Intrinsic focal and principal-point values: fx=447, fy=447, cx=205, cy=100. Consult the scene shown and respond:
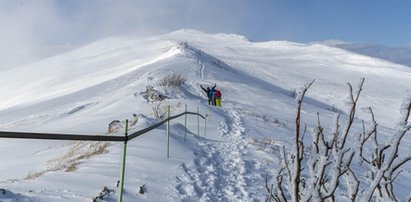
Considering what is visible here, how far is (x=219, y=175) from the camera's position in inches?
273

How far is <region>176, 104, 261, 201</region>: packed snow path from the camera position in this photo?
19.2ft

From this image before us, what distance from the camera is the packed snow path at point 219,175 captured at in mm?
5855

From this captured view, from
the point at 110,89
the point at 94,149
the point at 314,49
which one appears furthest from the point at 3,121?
the point at 314,49

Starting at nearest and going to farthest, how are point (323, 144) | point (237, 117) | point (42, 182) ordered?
point (323, 144) < point (42, 182) < point (237, 117)

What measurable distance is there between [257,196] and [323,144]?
405 centimetres

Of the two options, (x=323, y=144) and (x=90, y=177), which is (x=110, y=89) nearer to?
(x=90, y=177)

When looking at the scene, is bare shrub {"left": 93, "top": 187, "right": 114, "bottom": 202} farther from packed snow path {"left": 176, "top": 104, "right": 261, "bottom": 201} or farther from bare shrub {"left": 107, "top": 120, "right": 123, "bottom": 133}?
bare shrub {"left": 107, "top": 120, "right": 123, "bottom": 133}

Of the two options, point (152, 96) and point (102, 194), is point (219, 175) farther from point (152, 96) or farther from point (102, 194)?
point (152, 96)

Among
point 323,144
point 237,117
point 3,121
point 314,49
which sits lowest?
point 3,121

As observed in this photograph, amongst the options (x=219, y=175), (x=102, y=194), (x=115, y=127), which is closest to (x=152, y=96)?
(x=115, y=127)

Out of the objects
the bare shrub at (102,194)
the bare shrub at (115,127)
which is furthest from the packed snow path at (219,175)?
the bare shrub at (115,127)

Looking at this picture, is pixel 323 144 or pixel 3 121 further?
pixel 3 121

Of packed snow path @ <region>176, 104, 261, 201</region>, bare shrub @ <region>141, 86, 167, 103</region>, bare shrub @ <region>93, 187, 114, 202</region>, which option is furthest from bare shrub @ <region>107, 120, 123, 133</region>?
bare shrub @ <region>141, 86, 167, 103</region>

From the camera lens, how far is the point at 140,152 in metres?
7.30
